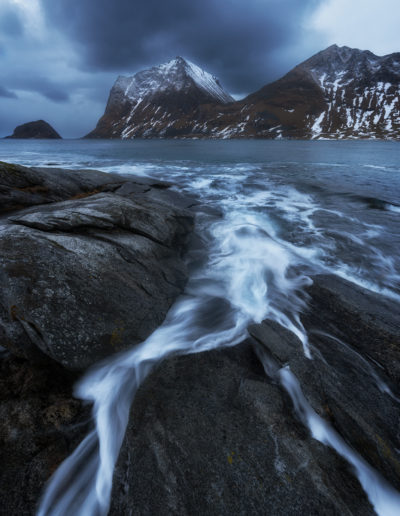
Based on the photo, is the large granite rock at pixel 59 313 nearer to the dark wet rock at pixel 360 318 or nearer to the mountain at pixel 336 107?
the dark wet rock at pixel 360 318

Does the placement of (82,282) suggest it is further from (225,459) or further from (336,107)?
(336,107)

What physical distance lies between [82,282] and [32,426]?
5.83ft

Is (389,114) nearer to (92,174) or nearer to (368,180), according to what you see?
(368,180)

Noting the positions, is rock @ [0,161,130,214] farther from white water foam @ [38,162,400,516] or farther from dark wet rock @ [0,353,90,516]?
dark wet rock @ [0,353,90,516]

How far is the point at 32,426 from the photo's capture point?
2.45 meters

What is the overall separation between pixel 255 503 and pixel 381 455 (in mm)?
1433

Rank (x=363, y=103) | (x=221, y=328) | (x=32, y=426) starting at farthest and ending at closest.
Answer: (x=363, y=103), (x=221, y=328), (x=32, y=426)

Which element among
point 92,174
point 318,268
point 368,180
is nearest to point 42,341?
point 318,268

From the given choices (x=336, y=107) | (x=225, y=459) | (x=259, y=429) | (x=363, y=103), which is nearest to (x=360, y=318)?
(x=259, y=429)

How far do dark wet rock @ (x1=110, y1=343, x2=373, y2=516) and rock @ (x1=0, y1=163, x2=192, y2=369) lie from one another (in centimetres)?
106

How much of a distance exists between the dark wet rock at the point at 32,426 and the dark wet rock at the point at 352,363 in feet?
8.86

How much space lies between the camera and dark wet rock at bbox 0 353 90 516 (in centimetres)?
211

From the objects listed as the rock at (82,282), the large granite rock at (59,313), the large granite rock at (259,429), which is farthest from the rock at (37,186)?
the large granite rock at (259,429)

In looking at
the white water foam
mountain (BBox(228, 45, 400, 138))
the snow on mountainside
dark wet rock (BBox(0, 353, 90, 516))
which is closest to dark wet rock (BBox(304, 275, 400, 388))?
the white water foam
